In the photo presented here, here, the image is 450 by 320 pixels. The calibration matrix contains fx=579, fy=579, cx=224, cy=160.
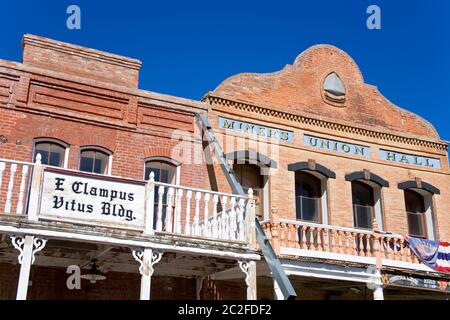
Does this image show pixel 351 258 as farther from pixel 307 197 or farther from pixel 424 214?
pixel 424 214

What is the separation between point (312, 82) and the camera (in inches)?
711

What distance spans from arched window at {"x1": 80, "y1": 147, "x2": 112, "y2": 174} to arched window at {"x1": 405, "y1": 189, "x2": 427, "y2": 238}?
31.9ft

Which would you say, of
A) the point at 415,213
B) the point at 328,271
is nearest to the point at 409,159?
the point at 415,213

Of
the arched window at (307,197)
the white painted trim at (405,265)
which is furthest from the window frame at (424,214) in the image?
the white painted trim at (405,265)

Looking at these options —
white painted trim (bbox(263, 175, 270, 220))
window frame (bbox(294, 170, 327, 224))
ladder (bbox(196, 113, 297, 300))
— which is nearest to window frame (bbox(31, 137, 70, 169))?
ladder (bbox(196, 113, 297, 300))

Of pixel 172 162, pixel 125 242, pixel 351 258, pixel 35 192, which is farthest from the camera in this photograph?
pixel 172 162

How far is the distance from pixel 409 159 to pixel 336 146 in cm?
281

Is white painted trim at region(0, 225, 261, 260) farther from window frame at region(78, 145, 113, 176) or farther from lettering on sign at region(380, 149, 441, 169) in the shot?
lettering on sign at region(380, 149, 441, 169)

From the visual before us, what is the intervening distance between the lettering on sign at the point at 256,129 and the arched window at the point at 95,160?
330cm

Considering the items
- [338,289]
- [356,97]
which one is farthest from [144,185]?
[356,97]

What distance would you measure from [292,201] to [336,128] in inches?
119

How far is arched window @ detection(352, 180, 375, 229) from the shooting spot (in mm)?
17469

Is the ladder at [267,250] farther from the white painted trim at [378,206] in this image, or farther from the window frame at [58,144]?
the white painted trim at [378,206]

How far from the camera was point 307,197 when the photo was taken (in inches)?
669
